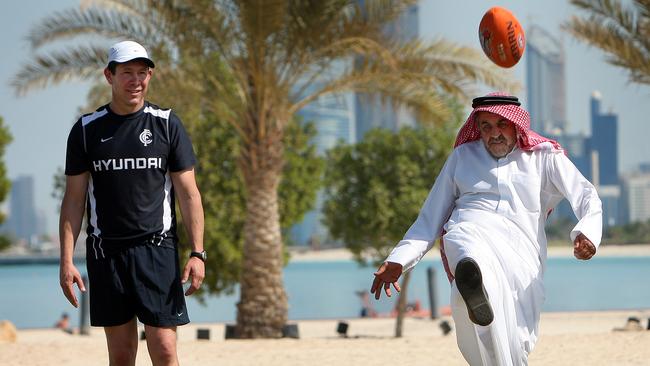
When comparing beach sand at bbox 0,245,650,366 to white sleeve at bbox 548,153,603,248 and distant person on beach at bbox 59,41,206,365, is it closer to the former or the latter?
white sleeve at bbox 548,153,603,248

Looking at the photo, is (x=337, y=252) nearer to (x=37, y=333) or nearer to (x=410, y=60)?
(x=37, y=333)

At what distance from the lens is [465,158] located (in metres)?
5.26

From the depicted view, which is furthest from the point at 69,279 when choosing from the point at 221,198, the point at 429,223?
the point at 221,198

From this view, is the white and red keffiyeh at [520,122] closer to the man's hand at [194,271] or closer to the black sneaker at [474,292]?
the black sneaker at [474,292]

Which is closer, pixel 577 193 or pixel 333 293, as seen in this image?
pixel 577 193

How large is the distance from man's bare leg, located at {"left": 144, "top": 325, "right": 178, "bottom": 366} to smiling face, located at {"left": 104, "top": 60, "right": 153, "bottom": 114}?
0.90 metres

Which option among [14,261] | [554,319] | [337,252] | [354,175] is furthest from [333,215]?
[337,252]

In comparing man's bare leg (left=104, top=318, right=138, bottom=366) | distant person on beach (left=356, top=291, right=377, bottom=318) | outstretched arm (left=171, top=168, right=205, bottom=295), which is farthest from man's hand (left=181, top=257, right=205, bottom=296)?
distant person on beach (left=356, top=291, right=377, bottom=318)

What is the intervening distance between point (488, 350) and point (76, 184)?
1.81m

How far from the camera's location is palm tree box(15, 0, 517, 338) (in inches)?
610

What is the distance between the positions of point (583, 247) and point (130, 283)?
72.6 inches

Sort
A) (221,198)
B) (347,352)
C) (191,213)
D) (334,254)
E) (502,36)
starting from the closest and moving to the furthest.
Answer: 1. (191,213)
2. (502,36)
3. (347,352)
4. (221,198)
5. (334,254)

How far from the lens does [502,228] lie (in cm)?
498

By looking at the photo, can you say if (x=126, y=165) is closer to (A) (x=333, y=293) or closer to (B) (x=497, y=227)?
(B) (x=497, y=227)
